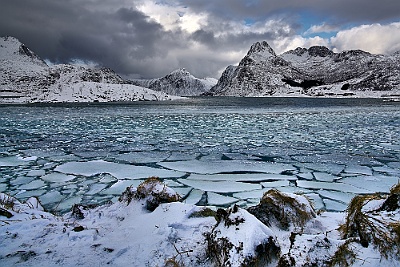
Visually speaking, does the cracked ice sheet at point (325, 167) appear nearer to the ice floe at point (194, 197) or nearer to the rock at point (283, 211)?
the ice floe at point (194, 197)

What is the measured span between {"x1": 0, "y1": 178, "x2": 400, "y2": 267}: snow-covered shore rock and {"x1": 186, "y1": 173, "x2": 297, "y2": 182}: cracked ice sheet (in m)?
2.54

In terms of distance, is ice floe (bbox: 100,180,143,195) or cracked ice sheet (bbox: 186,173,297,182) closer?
ice floe (bbox: 100,180,143,195)

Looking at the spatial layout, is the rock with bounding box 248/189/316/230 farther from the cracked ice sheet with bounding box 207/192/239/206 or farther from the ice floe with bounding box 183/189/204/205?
the ice floe with bounding box 183/189/204/205

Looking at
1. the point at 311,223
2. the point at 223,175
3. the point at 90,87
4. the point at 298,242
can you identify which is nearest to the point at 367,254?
the point at 298,242

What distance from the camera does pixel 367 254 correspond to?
232 cm

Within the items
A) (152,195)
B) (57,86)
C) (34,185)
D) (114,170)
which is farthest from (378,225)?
(57,86)

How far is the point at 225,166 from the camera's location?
24.8ft

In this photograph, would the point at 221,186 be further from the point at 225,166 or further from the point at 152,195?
the point at 152,195

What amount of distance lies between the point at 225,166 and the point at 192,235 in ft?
14.7

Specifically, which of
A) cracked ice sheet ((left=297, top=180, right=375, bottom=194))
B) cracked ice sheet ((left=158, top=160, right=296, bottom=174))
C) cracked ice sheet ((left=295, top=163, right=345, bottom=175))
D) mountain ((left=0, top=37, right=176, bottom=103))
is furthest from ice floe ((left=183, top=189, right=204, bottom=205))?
mountain ((left=0, top=37, right=176, bottom=103))

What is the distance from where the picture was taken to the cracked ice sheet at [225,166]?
7131 millimetres

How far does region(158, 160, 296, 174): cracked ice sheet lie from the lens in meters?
7.13

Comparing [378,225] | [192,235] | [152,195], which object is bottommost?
[192,235]

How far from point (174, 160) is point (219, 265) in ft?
19.2
